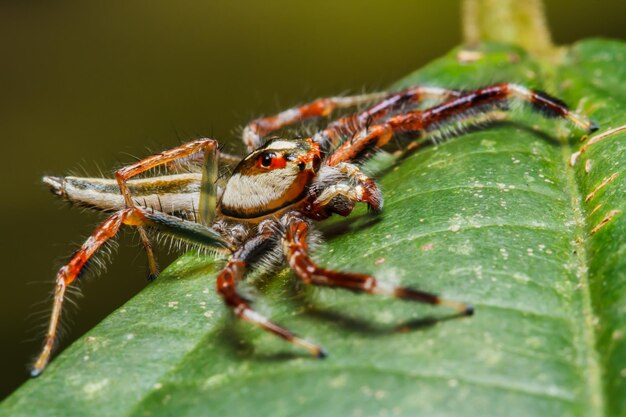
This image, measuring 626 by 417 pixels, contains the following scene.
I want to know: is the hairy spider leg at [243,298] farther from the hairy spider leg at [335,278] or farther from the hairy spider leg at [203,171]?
the hairy spider leg at [203,171]

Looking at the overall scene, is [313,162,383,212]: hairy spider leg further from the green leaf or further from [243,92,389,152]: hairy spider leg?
[243,92,389,152]: hairy spider leg

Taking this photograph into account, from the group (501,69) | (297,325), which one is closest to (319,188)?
(297,325)

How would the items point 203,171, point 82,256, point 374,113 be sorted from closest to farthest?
point 82,256, point 203,171, point 374,113

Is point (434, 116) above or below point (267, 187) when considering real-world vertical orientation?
above

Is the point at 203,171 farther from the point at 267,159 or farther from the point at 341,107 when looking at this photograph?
the point at 341,107

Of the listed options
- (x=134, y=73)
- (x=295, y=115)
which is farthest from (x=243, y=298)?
(x=134, y=73)

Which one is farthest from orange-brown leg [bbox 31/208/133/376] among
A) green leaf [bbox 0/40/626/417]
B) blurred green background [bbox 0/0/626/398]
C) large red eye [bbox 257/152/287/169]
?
blurred green background [bbox 0/0/626/398]

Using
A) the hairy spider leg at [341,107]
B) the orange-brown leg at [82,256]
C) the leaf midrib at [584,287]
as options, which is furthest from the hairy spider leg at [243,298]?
the hairy spider leg at [341,107]
